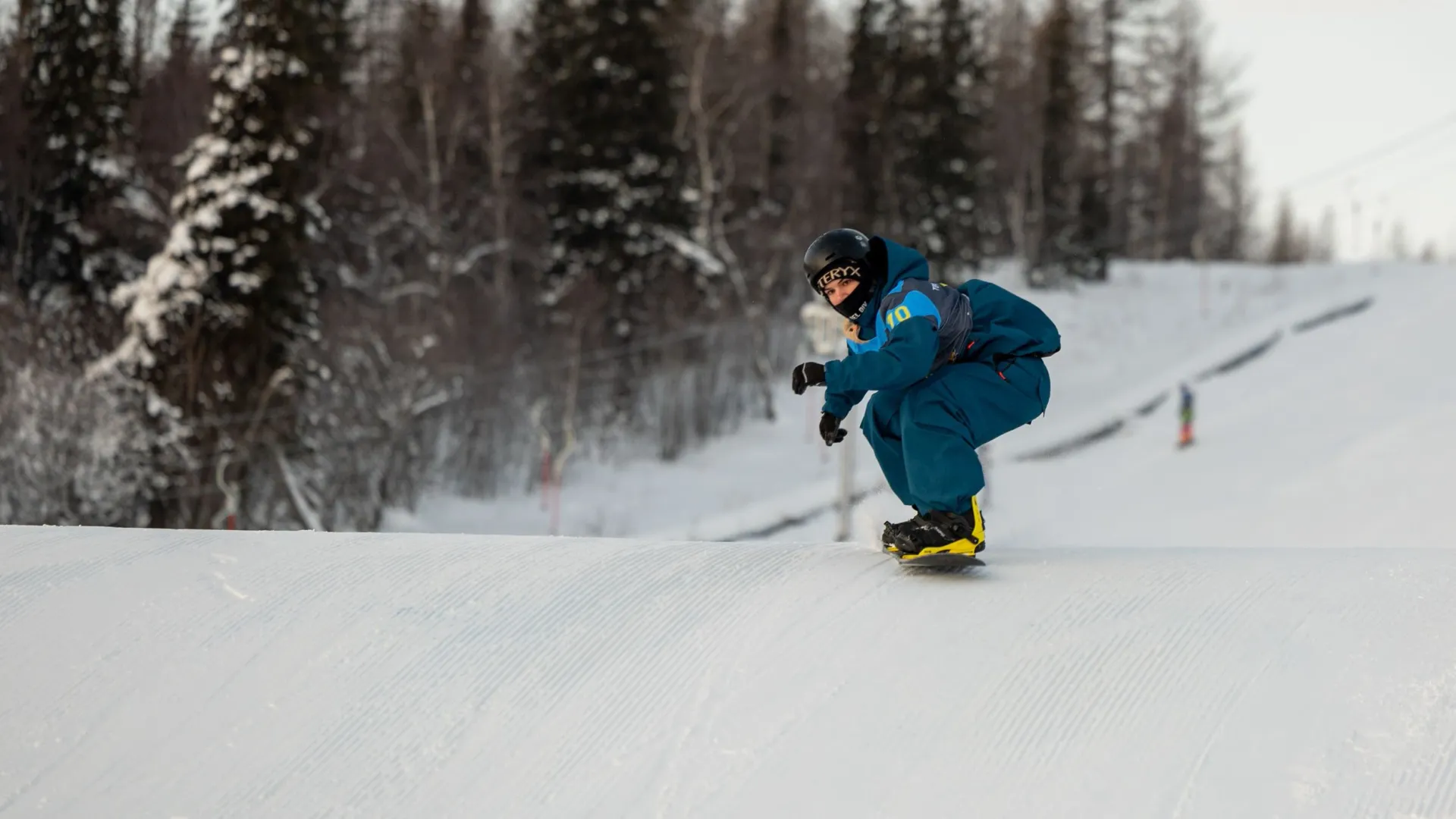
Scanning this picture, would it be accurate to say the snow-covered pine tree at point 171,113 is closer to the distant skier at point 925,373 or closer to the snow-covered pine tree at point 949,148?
the snow-covered pine tree at point 949,148

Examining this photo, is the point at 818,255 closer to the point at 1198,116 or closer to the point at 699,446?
the point at 699,446

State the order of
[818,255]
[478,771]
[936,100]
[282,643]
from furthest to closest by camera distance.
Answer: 1. [936,100]
2. [818,255]
3. [282,643]
4. [478,771]

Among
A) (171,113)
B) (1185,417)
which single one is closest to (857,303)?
(1185,417)

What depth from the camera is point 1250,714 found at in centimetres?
301

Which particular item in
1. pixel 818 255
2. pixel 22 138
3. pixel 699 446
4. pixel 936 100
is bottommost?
pixel 699 446

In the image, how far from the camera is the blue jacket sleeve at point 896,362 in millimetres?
4074

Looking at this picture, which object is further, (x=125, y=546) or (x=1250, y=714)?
(x=125, y=546)

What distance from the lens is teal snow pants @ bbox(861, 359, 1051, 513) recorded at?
424 cm

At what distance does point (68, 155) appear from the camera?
2638 centimetres

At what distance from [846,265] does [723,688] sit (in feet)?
5.51

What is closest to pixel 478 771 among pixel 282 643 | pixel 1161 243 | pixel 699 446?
pixel 282 643

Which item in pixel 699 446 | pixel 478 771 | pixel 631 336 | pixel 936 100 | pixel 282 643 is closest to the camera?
pixel 478 771

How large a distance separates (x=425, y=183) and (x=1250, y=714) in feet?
106

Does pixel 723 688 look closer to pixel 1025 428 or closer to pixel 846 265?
pixel 846 265
